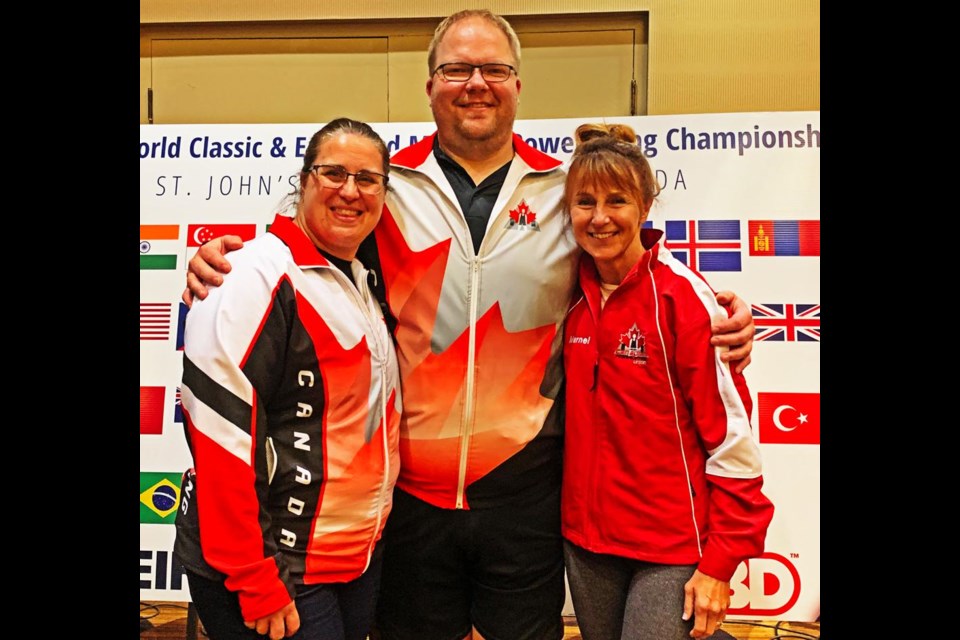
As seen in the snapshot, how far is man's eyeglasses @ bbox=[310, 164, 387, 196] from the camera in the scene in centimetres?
159

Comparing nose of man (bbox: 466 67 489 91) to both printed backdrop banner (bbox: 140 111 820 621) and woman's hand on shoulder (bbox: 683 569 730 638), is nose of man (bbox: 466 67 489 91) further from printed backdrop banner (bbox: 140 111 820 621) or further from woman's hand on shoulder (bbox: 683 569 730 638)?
woman's hand on shoulder (bbox: 683 569 730 638)

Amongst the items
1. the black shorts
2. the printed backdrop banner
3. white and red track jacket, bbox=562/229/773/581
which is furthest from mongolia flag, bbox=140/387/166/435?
white and red track jacket, bbox=562/229/773/581

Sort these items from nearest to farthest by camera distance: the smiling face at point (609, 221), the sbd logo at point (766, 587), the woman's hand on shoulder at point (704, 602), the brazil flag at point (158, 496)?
the woman's hand on shoulder at point (704, 602)
the smiling face at point (609, 221)
the sbd logo at point (766, 587)
the brazil flag at point (158, 496)

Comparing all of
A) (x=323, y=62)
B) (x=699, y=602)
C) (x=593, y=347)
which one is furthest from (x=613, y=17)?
(x=699, y=602)

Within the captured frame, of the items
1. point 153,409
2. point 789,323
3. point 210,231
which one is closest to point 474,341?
point 789,323

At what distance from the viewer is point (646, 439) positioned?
1.66 meters

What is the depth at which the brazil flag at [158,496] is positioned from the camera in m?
2.77

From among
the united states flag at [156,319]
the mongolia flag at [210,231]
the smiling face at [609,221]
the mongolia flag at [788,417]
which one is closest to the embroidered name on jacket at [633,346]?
the smiling face at [609,221]

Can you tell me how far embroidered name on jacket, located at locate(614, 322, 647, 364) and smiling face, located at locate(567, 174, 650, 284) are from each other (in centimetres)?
18

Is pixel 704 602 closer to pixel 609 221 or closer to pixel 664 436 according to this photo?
pixel 664 436

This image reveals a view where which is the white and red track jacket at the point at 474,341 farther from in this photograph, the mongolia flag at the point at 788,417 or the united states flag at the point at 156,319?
the united states flag at the point at 156,319

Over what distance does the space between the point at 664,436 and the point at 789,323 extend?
4.30ft

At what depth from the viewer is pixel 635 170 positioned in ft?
5.56

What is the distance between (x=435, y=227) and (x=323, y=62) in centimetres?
188
